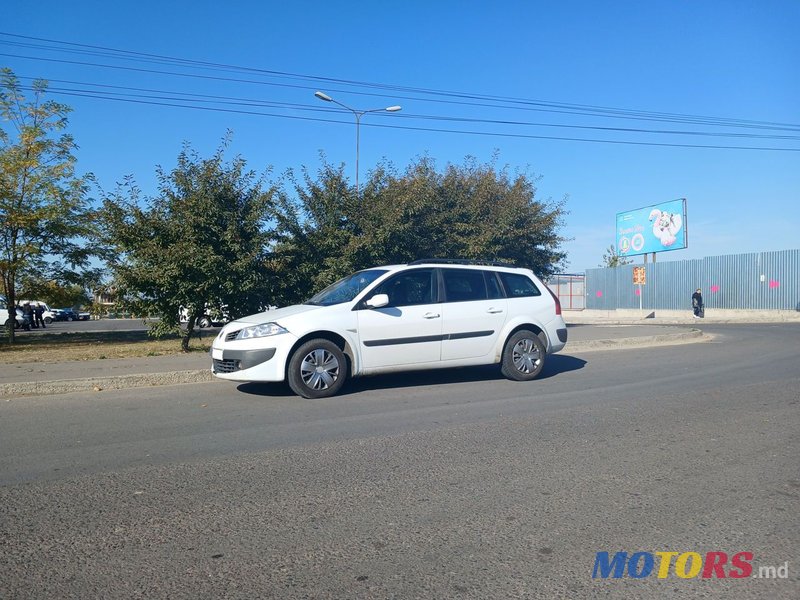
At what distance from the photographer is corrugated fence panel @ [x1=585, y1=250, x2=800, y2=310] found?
34219 millimetres

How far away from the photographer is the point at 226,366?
834 cm

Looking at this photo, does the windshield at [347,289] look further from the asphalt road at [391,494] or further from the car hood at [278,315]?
the asphalt road at [391,494]

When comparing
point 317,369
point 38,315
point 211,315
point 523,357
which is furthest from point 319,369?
point 38,315

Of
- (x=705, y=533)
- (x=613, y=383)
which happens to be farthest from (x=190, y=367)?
(x=705, y=533)

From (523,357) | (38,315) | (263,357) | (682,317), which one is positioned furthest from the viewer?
(38,315)

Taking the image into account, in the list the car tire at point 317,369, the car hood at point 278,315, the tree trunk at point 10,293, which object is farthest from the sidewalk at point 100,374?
the tree trunk at point 10,293

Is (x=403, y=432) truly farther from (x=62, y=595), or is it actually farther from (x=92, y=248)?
(x=92, y=248)

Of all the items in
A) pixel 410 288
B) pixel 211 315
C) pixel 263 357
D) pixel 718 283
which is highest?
pixel 718 283

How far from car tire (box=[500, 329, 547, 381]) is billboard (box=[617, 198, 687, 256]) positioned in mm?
33456

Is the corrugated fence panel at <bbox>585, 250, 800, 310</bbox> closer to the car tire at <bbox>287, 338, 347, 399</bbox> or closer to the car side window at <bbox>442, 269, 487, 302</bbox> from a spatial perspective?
the car side window at <bbox>442, 269, 487, 302</bbox>

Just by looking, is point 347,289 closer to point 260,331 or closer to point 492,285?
point 260,331

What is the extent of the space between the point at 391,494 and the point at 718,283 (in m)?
37.5

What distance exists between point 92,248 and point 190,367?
11.5 m

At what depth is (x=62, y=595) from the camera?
3152mm
